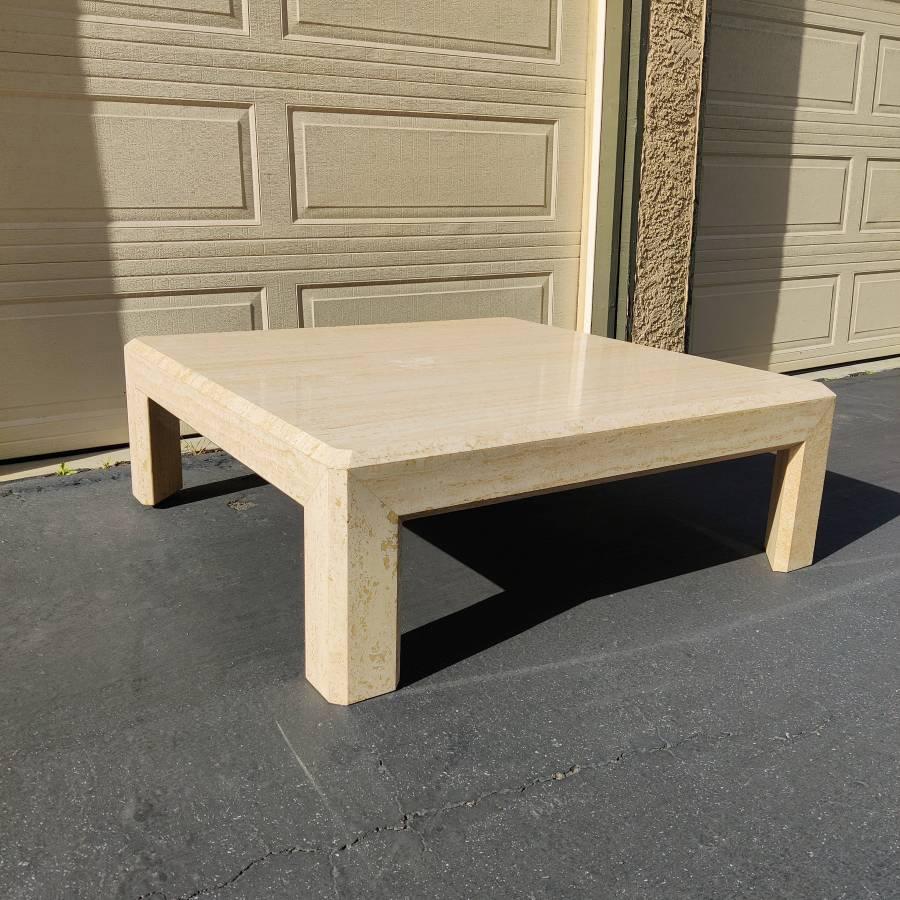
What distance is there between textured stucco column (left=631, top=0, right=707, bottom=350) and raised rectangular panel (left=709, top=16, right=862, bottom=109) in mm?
448

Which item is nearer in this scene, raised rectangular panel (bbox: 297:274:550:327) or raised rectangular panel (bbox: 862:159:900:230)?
raised rectangular panel (bbox: 297:274:550:327)

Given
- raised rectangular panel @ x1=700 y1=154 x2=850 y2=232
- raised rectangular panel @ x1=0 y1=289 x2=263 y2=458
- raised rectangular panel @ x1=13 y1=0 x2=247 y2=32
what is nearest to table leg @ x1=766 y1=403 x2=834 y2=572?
raised rectangular panel @ x1=0 y1=289 x2=263 y2=458

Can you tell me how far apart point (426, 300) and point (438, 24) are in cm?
95

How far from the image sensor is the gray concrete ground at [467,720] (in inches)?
45.1

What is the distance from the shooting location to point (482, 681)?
5.18ft

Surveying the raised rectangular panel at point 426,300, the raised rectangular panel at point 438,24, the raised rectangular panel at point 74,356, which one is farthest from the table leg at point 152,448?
the raised rectangular panel at point 438,24

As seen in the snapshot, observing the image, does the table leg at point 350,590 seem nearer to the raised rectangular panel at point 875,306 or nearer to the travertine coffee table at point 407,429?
the travertine coffee table at point 407,429

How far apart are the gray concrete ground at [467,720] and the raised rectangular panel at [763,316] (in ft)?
6.19

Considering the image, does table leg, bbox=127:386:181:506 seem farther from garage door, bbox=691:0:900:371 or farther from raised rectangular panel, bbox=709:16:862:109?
raised rectangular panel, bbox=709:16:862:109

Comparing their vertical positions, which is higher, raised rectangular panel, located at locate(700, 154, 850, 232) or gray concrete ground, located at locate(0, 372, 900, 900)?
raised rectangular panel, located at locate(700, 154, 850, 232)

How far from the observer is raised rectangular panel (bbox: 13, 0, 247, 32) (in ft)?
8.45

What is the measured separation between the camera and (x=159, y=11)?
270cm

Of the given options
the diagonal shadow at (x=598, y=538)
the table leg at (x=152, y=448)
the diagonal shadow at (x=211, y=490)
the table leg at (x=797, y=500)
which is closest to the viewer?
the diagonal shadow at (x=598, y=538)

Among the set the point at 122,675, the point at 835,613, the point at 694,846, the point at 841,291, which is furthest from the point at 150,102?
the point at 841,291
